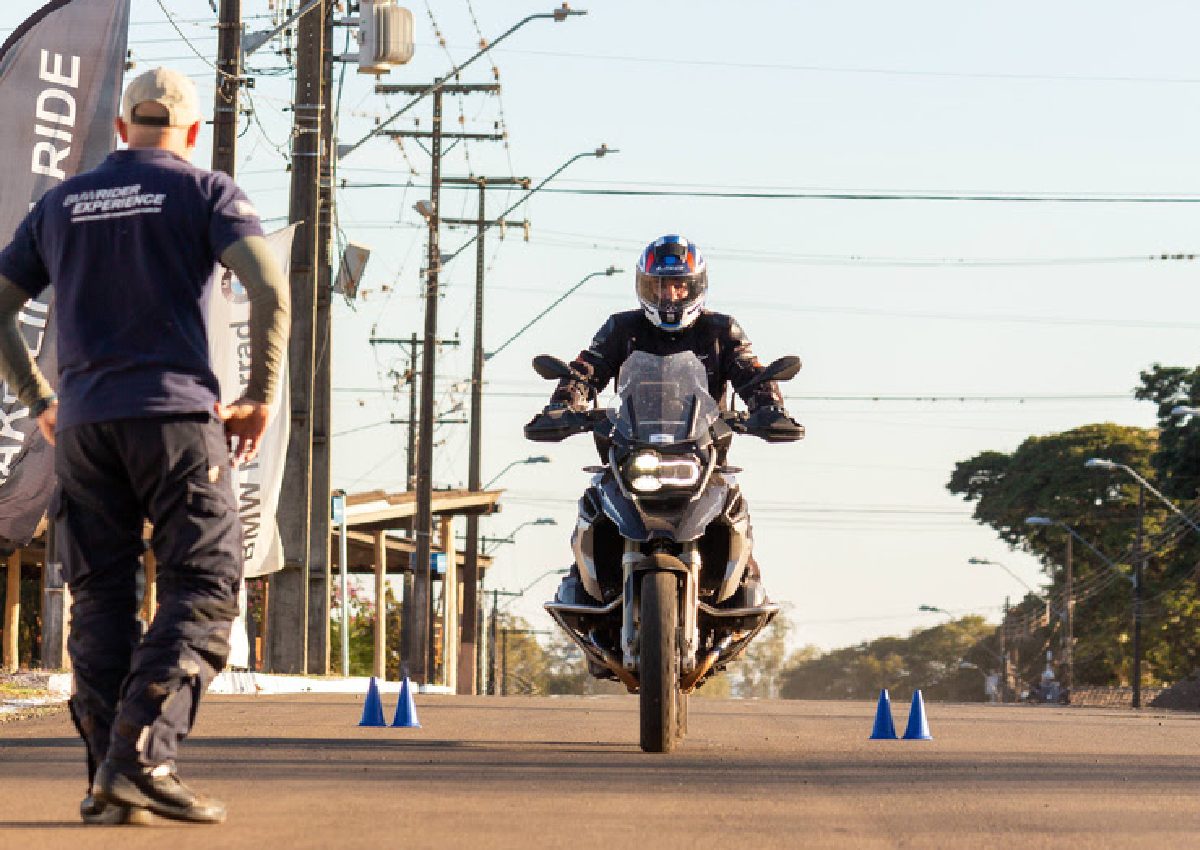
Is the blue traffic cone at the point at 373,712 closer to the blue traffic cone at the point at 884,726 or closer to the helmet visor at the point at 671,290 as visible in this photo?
the blue traffic cone at the point at 884,726

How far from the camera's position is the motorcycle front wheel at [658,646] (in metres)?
10.2

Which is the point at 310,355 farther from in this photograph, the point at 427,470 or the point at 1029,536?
the point at 1029,536

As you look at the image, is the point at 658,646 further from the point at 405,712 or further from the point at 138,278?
A: the point at 138,278

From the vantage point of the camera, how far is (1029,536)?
8150cm

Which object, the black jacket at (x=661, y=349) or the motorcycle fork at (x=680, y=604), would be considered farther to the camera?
the black jacket at (x=661, y=349)

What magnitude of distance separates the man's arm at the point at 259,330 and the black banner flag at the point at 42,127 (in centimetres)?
1088

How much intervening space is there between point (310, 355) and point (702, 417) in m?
17.3

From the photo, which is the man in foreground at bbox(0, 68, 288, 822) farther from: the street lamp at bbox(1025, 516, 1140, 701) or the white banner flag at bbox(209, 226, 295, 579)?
the street lamp at bbox(1025, 516, 1140, 701)

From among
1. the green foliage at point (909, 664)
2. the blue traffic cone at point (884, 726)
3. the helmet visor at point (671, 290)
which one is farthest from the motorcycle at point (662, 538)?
the green foliage at point (909, 664)

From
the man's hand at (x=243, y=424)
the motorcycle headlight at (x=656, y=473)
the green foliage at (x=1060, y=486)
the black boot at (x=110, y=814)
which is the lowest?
the black boot at (x=110, y=814)

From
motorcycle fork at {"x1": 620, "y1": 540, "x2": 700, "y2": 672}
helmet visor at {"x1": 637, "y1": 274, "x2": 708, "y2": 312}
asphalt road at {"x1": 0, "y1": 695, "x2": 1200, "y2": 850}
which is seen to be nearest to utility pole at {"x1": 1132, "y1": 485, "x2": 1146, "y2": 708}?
asphalt road at {"x1": 0, "y1": 695, "x2": 1200, "y2": 850}

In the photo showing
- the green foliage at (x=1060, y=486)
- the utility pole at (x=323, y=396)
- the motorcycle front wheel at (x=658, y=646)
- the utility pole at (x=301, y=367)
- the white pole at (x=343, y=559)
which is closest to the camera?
the motorcycle front wheel at (x=658, y=646)

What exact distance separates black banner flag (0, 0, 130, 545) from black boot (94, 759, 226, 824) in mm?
11301

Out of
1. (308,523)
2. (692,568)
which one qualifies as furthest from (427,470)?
(692,568)
